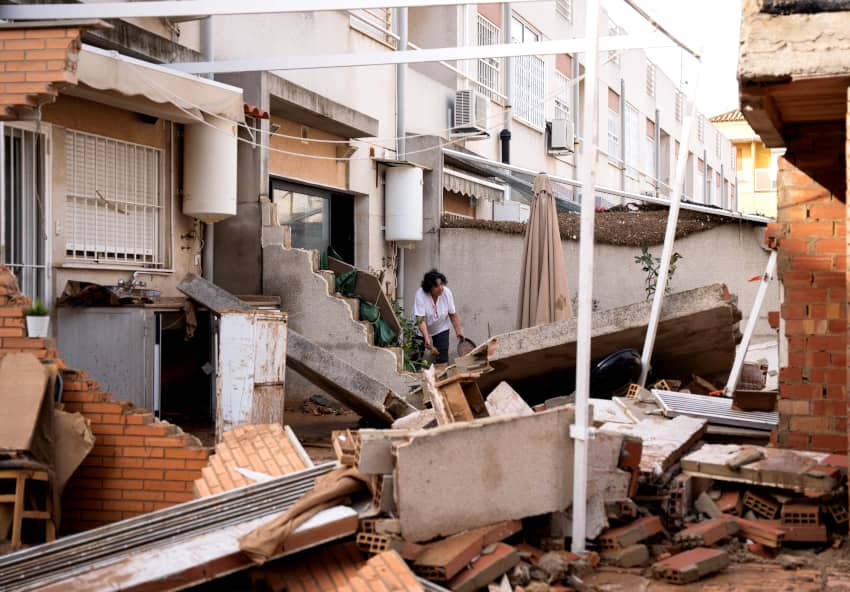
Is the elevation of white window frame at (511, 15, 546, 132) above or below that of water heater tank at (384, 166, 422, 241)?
above

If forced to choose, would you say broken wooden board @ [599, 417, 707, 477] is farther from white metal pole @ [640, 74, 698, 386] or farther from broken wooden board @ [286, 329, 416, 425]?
broken wooden board @ [286, 329, 416, 425]

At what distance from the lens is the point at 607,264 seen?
16031 mm

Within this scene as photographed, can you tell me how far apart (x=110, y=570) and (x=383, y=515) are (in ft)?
4.63

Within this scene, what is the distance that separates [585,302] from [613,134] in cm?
2501

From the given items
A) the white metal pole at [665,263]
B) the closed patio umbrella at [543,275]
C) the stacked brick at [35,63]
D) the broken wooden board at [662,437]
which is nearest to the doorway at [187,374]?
the closed patio umbrella at [543,275]

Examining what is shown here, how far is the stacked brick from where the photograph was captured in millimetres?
6742

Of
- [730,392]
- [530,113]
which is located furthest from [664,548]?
[530,113]

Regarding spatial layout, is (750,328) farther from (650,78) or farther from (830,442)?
(650,78)

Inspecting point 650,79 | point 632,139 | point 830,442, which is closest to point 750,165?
point 650,79

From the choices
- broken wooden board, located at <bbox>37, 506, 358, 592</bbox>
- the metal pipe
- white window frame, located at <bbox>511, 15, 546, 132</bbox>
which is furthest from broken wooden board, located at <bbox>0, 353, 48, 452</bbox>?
white window frame, located at <bbox>511, 15, 546, 132</bbox>

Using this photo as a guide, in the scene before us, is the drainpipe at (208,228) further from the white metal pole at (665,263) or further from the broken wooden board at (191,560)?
the broken wooden board at (191,560)

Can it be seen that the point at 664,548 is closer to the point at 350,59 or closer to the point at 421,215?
the point at 350,59

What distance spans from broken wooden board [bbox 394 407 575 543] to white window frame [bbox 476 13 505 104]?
50.0ft

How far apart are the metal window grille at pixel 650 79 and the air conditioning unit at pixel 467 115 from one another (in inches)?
677
